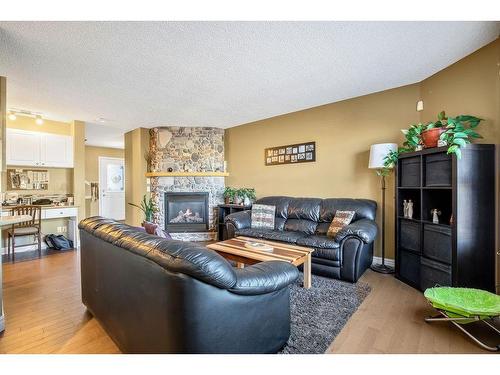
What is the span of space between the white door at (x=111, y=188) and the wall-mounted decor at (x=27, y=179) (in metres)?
2.78

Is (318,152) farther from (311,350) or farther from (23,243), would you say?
(23,243)

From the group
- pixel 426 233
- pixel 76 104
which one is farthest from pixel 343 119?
pixel 76 104

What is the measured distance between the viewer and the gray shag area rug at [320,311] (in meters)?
1.75

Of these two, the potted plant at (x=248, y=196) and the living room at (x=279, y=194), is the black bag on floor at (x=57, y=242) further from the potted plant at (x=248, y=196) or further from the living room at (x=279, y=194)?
the potted plant at (x=248, y=196)

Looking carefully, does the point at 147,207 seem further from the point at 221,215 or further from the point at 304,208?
the point at 304,208

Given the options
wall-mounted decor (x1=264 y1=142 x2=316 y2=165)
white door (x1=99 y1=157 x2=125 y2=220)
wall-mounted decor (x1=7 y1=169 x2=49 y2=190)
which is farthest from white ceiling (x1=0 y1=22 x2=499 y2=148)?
white door (x1=99 y1=157 x2=125 y2=220)

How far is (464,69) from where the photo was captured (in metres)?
2.62

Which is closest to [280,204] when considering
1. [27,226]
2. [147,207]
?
[147,207]

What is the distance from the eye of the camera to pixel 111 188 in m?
7.72

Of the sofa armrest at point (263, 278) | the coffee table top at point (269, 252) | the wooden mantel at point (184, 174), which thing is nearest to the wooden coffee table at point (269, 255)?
the coffee table top at point (269, 252)

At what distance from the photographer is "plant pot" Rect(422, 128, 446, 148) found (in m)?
2.48

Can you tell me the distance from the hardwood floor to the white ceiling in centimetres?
239

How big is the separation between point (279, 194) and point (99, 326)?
3440mm

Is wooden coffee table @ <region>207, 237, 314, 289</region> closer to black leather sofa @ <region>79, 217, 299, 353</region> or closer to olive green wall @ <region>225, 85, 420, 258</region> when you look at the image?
black leather sofa @ <region>79, 217, 299, 353</region>
